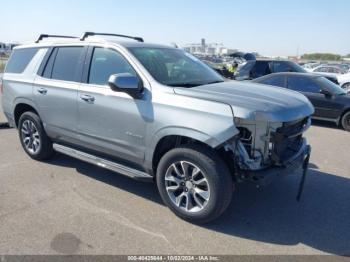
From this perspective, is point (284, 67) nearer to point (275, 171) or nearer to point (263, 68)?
point (263, 68)

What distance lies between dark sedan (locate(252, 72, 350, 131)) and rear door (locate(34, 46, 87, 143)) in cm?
642

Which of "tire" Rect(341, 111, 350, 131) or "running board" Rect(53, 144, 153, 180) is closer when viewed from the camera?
"running board" Rect(53, 144, 153, 180)

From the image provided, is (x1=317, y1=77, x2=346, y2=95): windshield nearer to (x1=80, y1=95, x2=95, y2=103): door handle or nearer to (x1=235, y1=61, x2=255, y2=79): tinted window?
(x1=235, y1=61, x2=255, y2=79): tinted window

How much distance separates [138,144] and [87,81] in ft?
3.97

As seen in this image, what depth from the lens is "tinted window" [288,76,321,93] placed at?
9.29m

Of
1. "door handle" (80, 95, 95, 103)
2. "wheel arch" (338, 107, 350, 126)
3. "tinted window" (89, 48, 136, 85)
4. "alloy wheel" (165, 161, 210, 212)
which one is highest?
"tinted window" (89, 48, 136, 85)

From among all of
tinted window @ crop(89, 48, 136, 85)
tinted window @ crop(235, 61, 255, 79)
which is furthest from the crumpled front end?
tinted window @ crop(235, 61, 255, 79)

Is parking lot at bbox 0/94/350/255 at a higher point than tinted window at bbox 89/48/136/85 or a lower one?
lower

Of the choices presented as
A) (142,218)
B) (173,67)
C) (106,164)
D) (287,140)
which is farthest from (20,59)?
(287,140)

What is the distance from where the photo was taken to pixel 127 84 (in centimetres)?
387

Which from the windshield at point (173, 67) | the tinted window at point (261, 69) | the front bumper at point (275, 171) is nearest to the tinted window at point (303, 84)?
the tinted window at point (261, 69)

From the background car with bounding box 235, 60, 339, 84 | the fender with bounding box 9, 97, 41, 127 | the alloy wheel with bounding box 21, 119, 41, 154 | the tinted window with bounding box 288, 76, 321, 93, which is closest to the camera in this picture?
the fender with bounding box 9, 97, 41, 127

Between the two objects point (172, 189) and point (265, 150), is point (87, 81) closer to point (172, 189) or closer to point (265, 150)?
point (172, 189)

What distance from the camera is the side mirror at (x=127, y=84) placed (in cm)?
385
